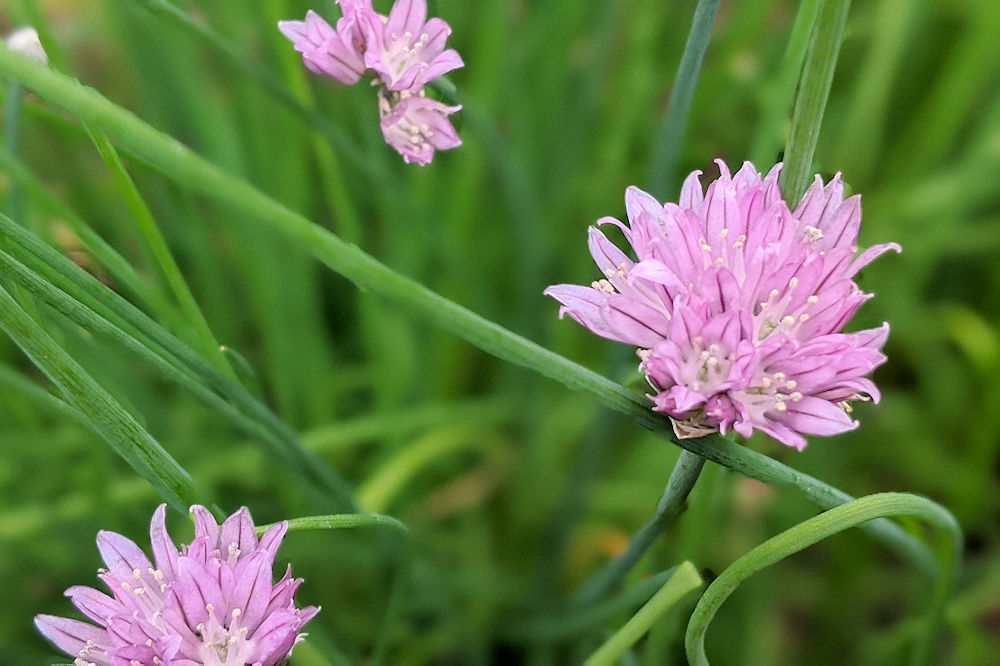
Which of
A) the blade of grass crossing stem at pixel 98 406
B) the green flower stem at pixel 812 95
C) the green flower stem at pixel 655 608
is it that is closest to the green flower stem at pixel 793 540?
the green flower stem at pixel 655 608

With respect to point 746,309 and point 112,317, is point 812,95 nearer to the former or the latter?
point 746,309

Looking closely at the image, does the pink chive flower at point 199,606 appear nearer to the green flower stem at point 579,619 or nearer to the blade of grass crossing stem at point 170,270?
the blade of grass crossing stem at point 170,270

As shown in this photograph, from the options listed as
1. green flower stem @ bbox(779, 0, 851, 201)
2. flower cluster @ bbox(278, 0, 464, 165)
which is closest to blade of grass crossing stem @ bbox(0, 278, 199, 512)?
flower cluster @ bbox(278, 0, 464, 165)

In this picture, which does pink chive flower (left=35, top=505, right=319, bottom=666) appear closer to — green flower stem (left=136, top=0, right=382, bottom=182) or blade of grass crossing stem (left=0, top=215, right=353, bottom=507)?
blade of grass crossing stem (left=0, top=215, right=353, bottom=507)

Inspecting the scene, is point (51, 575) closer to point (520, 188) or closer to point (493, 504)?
point (493, 504)

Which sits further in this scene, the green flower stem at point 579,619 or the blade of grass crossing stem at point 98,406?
the green flower stem at point 579,619
